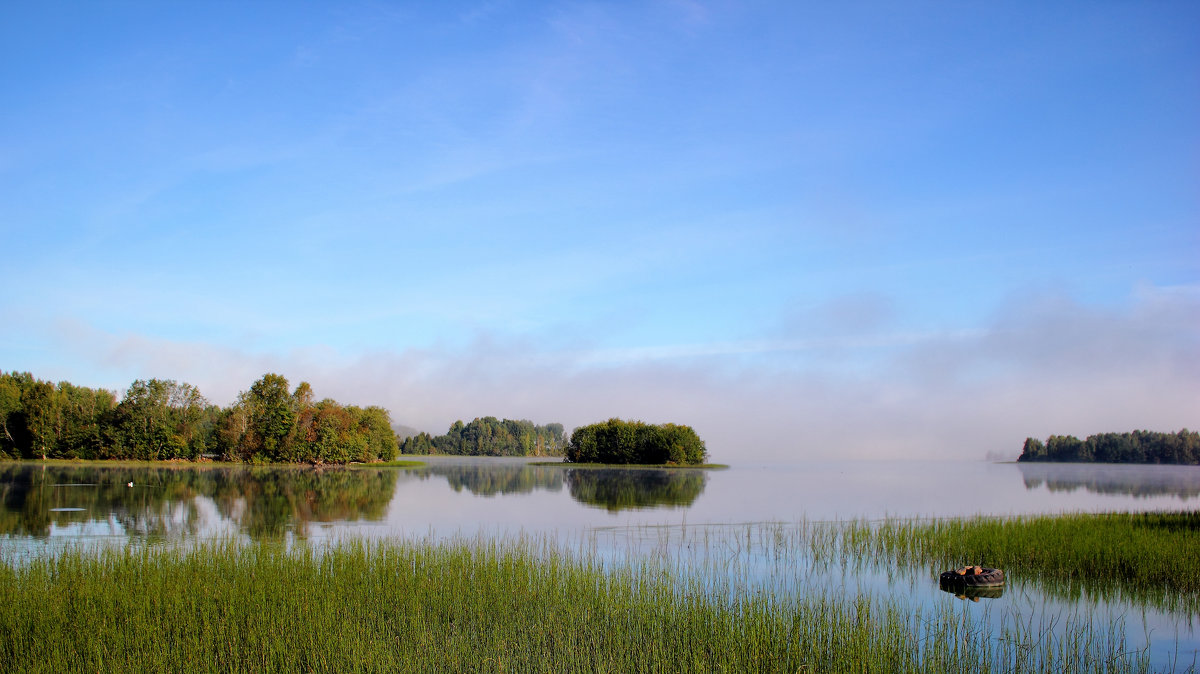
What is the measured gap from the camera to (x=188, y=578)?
11188 millimetres

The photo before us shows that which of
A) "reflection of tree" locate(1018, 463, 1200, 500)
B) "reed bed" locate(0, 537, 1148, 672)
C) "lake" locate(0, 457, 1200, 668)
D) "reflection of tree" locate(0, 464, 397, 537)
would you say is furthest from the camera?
"reflection of tree" locate(1018, 463, 1200, 500)

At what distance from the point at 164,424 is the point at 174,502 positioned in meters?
46.8

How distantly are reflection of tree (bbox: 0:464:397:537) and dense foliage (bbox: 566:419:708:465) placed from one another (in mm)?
56828

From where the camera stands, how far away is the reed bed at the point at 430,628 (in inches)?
316

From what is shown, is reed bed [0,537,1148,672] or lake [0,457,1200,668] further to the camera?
lake [0,457,1200,668]

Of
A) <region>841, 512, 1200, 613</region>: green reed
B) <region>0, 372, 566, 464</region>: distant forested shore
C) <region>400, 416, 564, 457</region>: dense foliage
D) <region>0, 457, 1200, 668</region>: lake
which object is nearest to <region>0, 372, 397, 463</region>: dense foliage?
<region>0, 372, 566, 464</region>: distant forested shore

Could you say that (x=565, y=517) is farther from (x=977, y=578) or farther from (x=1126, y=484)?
(x=1126, y=484)

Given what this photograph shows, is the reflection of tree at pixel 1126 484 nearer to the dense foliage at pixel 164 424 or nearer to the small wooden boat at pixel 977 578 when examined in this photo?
the small wooden boat at pixel 977 578

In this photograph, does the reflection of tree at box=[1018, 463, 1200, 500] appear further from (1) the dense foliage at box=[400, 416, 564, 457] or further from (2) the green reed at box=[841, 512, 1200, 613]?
A: (1) the dense foliage at box=[400, 416, 564, 457]

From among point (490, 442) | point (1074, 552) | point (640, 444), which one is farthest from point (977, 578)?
point (490, 442)

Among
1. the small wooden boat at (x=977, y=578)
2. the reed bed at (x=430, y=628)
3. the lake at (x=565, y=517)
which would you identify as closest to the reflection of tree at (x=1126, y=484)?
the lake at (x=565, y=517)

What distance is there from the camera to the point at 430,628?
9.34 m

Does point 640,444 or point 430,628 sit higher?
point 430,628

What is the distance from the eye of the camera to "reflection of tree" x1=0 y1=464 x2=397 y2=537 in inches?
877
